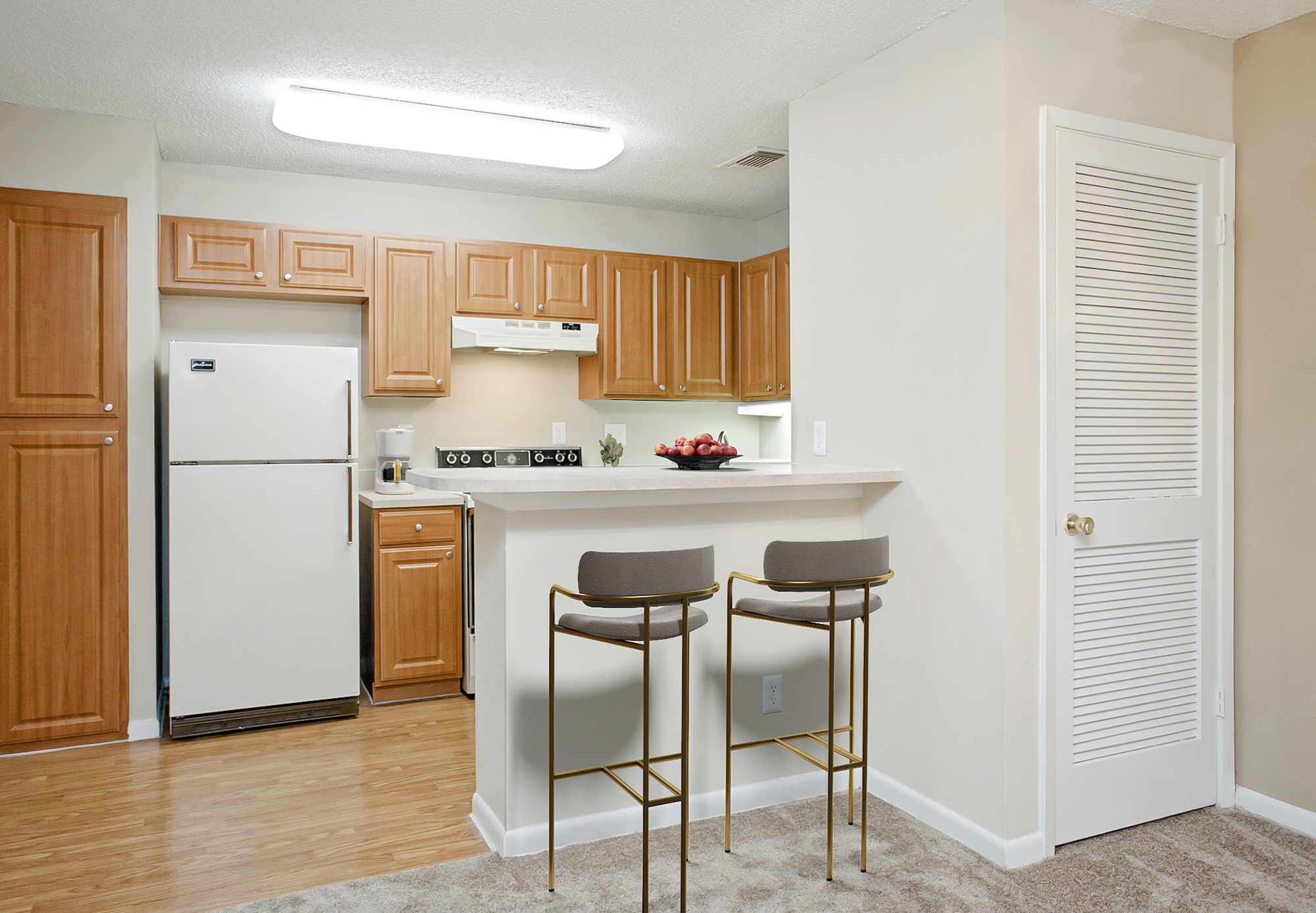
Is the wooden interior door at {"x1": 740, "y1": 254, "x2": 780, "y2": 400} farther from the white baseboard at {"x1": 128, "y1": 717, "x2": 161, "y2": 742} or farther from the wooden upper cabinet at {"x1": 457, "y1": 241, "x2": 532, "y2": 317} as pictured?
the white baseboard at {"x1": 128, "y1": 717, "x2": 161, "y2": 742}

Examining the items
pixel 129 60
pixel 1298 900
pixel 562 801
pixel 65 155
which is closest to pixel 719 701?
pixel 562 801

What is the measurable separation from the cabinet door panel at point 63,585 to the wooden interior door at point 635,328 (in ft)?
7.66

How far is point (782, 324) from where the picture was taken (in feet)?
15.2

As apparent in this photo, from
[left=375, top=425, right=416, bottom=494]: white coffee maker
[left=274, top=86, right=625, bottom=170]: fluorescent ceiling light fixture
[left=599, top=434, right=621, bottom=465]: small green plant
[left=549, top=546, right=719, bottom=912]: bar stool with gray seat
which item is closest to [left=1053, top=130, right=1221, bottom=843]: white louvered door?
[left=549, top=546, right=719, bottom=912]: bar stool with gray seat

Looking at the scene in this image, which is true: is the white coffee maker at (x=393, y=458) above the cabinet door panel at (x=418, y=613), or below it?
above

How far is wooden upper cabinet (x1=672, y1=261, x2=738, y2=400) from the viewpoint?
4.85 metres

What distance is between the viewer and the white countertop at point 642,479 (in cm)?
219

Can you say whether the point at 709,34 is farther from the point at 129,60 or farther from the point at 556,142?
the point at 129,60

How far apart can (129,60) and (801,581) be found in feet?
9.39

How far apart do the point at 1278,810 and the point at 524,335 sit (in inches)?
140

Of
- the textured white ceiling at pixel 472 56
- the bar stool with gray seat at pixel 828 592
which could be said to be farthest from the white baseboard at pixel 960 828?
the textured white ceiling at pixel 472 56

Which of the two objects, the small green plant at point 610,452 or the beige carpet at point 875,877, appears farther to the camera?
the small green plant at point 610,452

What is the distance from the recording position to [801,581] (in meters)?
2.19

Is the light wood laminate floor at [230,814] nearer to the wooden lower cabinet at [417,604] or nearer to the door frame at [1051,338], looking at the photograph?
the wooden lower cabinet at [417,604]
